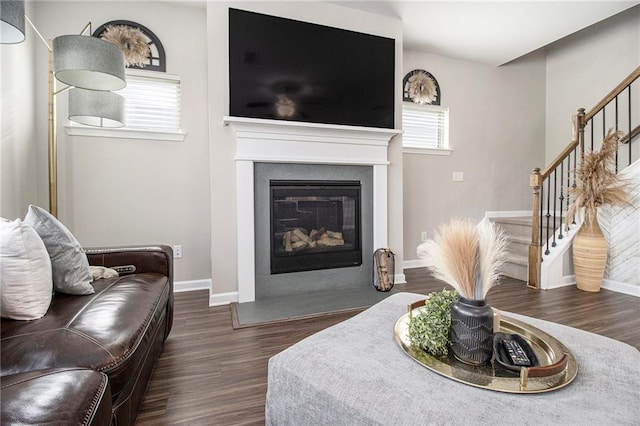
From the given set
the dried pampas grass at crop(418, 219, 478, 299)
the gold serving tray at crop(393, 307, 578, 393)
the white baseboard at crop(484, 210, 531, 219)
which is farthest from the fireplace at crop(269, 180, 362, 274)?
the white baseboard at crop(484, 210, 531, 219)

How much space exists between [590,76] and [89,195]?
585 centimetres

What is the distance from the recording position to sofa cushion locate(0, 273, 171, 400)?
3.00ft

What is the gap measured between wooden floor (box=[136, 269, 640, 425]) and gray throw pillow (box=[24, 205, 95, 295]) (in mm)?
604

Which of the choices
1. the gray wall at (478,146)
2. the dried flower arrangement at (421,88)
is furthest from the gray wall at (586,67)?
the dried flower arrangement at (421,88)

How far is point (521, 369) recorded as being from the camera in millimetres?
806

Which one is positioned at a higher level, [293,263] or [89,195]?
[89,195]

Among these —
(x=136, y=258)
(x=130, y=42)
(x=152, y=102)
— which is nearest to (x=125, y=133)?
(x=152, y=102)

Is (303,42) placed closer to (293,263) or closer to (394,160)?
(394,160)

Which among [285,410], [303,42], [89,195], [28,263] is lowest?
[285,410]

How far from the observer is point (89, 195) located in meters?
2.66

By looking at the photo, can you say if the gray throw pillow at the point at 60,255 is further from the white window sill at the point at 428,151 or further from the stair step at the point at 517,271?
the stair step at the point at 517,271

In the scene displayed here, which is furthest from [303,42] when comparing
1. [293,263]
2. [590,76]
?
[590,76]

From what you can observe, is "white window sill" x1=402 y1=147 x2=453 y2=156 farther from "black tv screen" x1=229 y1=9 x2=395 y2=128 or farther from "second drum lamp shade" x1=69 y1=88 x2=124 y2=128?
"second drum lamp shade" x1=69 y1=88 x2=124 y2=128

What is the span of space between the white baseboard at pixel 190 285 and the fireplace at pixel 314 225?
2.65ft
